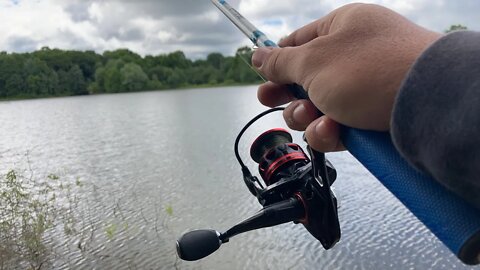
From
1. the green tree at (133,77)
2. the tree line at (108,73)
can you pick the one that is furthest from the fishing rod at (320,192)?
the green tree at (133,77)

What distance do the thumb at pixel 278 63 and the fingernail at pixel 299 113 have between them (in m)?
0.06

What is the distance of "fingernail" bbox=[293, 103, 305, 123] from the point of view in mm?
1139

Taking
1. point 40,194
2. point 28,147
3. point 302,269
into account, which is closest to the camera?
point 302,269

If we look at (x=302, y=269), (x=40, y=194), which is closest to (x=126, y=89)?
(x=40, y=194)

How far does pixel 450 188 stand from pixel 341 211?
14.6 feet

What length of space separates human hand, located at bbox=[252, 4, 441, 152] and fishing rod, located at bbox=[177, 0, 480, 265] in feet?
0.14

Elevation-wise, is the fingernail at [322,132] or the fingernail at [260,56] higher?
the fingernail at [260,56]

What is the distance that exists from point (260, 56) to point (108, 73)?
40.8 meters

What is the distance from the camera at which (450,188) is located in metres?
0.68

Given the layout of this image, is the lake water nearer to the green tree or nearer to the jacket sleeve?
the jacket sleeve

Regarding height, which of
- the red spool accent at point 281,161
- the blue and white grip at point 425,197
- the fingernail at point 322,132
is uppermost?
the fingernail at point 322,132

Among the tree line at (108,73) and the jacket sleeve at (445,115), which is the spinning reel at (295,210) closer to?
the jacket sleeve at (445,115)

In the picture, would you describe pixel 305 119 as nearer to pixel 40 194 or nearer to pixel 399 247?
pixel 399 247

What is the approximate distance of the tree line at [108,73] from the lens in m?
21.9
